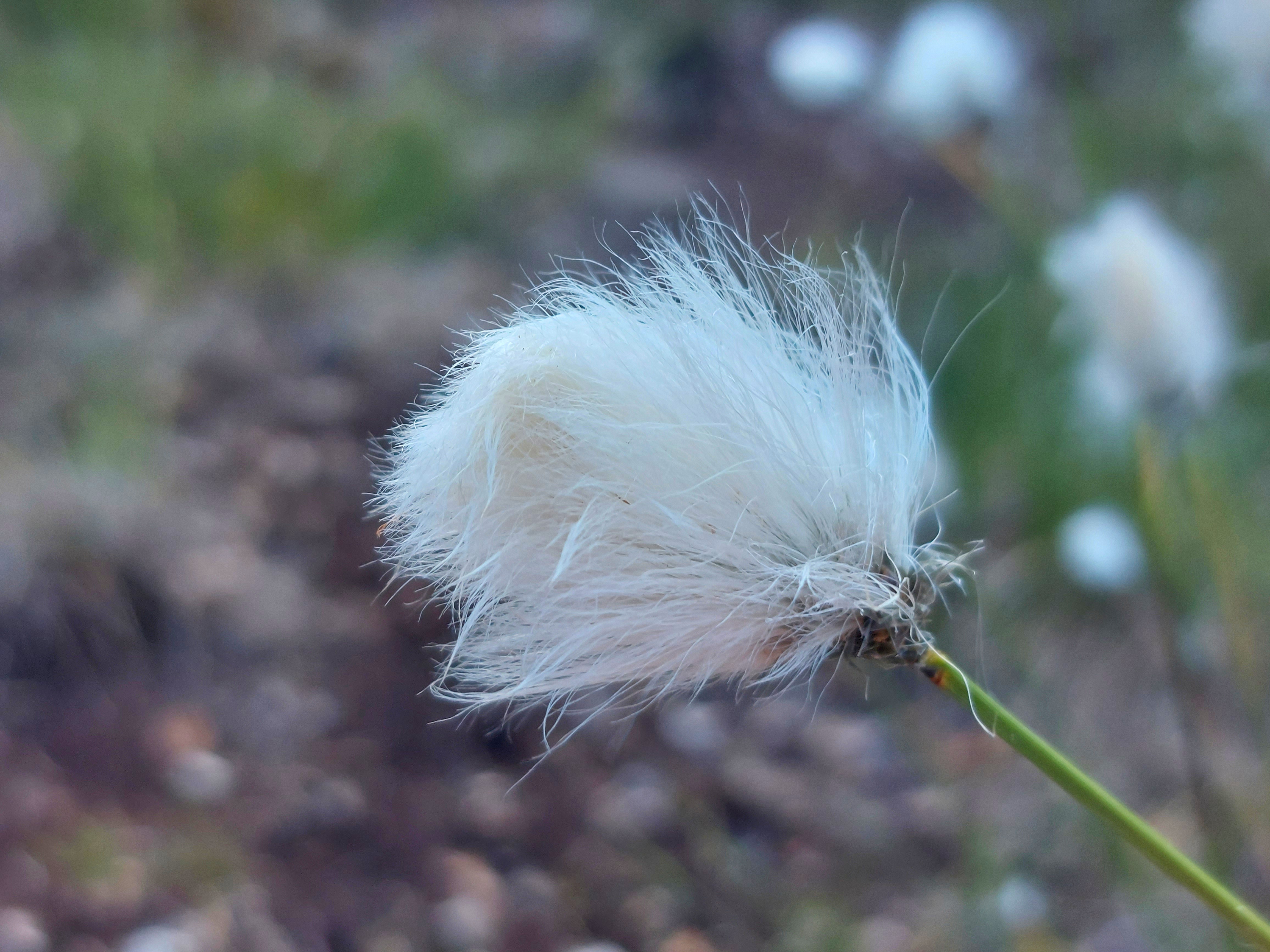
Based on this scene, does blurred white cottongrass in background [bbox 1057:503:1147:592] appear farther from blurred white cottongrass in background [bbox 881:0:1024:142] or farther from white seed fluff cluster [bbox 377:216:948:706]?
white seed fluff cluster [bbox 377:216:948:706]

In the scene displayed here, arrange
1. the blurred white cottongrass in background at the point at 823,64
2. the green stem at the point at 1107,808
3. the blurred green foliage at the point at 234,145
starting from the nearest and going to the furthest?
the green stem at the point at 1107,808 → the blurred white cottongrass in background at the point at 823,64 → the blurred green foliage at the point at 234,145

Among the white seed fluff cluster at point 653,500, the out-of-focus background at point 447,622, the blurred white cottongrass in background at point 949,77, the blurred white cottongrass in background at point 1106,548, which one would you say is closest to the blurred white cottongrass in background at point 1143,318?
the out-of-focus background at point 447,622

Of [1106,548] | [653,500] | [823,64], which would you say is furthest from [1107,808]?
[823,64]

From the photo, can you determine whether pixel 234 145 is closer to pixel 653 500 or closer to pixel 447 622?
pixel 447 622

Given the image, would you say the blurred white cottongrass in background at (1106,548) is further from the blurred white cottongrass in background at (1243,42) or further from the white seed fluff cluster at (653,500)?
the white seed fluff cluster at (653,500)

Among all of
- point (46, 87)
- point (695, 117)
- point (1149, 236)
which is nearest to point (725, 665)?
point (1149, 236)
